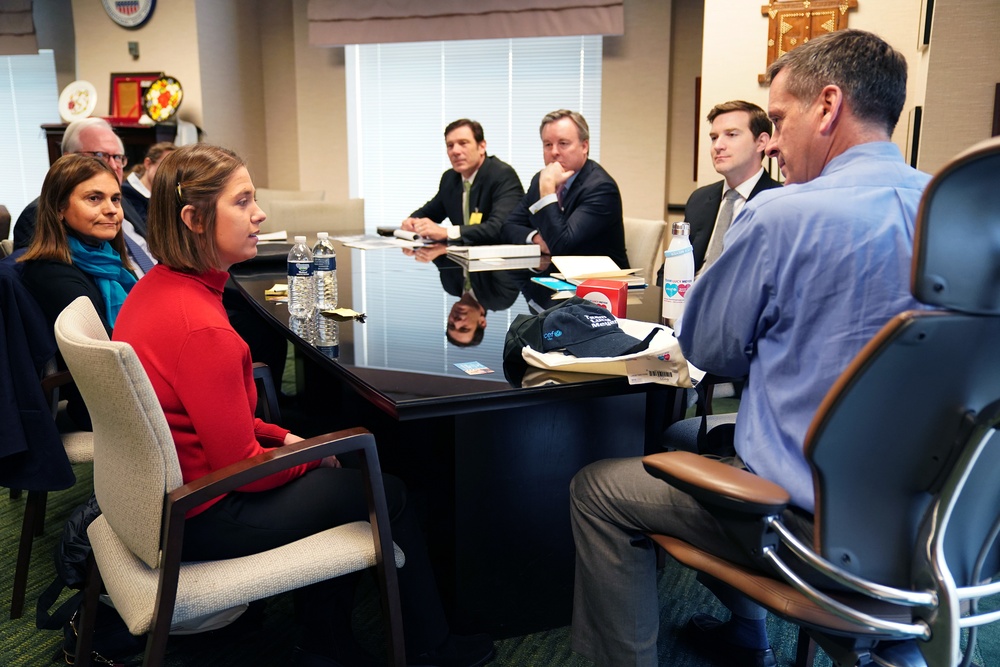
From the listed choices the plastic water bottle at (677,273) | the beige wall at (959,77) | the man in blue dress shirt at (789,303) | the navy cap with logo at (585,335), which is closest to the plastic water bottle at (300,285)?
the navy cap with logo at (585,335)

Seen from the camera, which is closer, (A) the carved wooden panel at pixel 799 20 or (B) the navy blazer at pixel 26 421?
(B) the navy blazer at pixel 26 421

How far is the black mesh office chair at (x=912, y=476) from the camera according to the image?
954mm

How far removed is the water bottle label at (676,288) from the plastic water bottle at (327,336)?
0.88 m

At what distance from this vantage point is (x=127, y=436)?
125 cm

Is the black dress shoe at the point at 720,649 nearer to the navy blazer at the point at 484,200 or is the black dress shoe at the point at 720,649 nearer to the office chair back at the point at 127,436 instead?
the office chair back at the point at 127,436

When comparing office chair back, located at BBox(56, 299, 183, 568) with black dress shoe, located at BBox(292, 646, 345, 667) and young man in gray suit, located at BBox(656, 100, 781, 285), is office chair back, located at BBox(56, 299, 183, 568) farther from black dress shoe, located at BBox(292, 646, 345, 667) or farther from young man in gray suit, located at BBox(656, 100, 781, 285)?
young man in gray suit, located at BBox(656, 100, 781, 285)

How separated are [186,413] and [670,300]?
50.7 inches

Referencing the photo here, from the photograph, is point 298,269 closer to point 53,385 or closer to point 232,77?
point 53,385

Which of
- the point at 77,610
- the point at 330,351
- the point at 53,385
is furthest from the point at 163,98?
the point at 77,610

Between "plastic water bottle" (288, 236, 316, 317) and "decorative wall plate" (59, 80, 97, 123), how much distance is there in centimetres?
444

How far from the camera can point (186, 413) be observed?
55.3 inches

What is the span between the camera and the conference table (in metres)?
1.61

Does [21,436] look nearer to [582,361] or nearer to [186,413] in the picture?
[186,413]

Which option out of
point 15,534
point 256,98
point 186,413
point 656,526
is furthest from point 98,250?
point 256,98
